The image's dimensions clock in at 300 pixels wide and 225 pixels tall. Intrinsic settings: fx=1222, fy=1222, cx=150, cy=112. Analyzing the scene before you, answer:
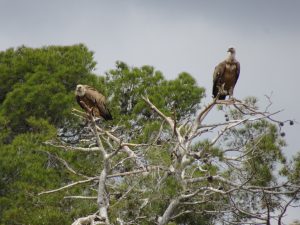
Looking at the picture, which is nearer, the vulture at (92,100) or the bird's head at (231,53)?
the vulture at (92,100)

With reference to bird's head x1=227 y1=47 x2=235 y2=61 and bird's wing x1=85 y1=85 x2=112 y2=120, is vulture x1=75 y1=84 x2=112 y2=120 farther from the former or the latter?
bird's head x1=227 y1=47 x2=235 y2=61

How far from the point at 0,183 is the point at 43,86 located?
3.89 m

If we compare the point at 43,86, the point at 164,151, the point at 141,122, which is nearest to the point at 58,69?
the point at 43,86

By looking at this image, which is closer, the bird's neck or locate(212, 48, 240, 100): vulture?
locate(212, 48, 240, 100): vulture

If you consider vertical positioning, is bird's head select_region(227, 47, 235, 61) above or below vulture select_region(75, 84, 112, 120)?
above

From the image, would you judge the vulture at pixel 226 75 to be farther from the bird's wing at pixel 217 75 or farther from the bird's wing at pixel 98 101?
the bird's wing at pixel 98 101

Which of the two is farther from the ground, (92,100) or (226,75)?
(226,75)

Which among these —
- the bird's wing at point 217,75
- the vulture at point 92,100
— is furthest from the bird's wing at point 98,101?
the bird's wing at point 217,75

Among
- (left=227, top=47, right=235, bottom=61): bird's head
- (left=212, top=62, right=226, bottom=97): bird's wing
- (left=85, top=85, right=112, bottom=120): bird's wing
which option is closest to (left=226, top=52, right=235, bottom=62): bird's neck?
(left=227, top=47, right=235, bottom=61): bird's head

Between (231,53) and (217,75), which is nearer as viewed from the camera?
(217,75)

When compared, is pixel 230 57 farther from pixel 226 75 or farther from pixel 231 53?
pixel 226 75

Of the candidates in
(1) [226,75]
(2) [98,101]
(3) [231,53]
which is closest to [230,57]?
(3) [231,53]

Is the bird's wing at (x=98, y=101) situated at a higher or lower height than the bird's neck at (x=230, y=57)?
lower

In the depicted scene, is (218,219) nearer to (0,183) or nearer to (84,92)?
(84,92)
